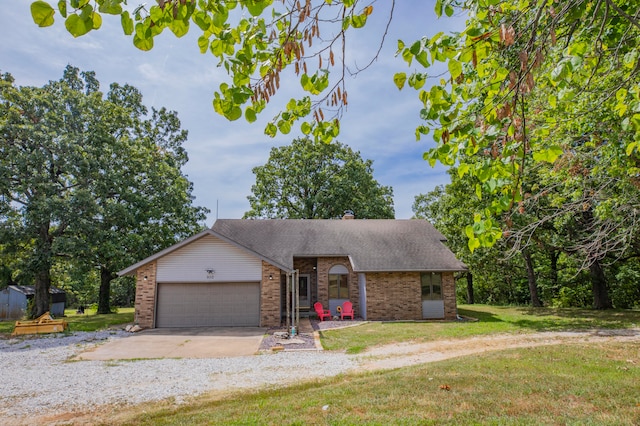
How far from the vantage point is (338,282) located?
1989cm

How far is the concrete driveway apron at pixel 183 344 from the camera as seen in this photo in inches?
428

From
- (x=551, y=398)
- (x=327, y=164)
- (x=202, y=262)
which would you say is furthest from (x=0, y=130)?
(x=551, y=398)

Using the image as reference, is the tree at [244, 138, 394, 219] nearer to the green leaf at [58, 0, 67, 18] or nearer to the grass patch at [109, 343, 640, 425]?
the grass patch at [109, 343, 640, 425]

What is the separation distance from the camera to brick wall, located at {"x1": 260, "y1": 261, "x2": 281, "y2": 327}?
1648cm

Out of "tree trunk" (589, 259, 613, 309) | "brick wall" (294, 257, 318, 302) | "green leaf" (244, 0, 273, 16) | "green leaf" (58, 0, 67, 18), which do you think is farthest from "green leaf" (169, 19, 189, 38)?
"tree trunk" (589, 259, 613, 309)

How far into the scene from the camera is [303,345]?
39.2 feet

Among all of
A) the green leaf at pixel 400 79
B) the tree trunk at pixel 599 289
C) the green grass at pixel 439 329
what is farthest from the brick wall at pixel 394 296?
the green leaf at pixel 400 79

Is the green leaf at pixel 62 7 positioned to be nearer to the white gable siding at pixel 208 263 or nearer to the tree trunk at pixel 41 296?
the white gable siding at pixel 208 263

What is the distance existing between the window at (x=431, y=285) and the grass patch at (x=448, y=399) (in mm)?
A: 10394

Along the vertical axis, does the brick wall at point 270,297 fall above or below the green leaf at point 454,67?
below

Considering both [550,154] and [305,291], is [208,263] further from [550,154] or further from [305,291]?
[550,154]

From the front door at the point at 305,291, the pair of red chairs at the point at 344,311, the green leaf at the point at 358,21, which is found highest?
the green leaf at the point at 358,21

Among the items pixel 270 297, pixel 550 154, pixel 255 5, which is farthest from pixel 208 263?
pixel 550 154

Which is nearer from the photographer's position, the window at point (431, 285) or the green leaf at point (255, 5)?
the green leaf at point (255, 5)
